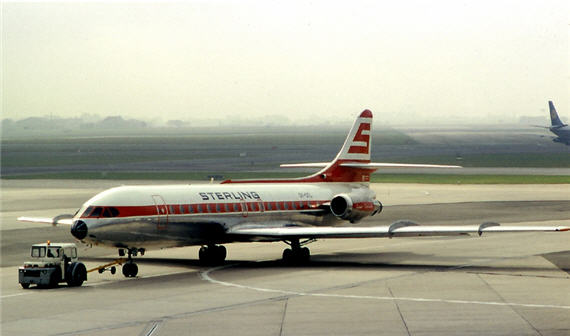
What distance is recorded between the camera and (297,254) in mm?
37938

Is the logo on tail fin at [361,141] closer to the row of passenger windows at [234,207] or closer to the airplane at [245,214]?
the airplane at [245,214]

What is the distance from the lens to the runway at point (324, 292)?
76.8 feet

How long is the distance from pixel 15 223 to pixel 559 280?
3566 cm

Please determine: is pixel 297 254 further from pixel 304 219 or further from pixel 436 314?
pixel 436 314

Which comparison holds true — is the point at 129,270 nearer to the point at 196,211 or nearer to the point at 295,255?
the point at 196,211

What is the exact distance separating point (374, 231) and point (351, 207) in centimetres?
648

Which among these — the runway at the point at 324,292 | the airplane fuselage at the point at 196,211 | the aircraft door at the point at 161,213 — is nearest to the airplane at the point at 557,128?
the runway at the point at 324,292

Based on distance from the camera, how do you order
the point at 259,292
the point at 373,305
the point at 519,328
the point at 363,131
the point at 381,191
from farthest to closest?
the point at 381,191, the point at 363,131, the point at 259,292, the point at 373,305, the point at 519,328

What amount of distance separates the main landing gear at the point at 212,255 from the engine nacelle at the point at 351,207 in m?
6.05

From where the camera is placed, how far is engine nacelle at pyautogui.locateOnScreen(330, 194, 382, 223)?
1638 inches

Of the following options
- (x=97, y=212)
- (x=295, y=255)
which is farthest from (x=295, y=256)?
(x=97, y=212)

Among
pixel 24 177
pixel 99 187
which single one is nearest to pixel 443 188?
pixel 99 187

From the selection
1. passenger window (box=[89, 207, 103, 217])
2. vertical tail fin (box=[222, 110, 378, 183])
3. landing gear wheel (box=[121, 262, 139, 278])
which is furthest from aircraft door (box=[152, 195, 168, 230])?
vertical tail fin (box=[222, 110, 378, 183])

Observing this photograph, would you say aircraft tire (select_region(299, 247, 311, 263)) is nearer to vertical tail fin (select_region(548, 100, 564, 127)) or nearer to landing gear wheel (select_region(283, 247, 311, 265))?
landing gear wheel (select_region(283, 247, 311, 265))
